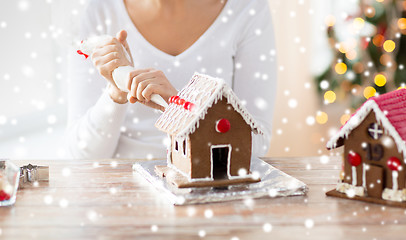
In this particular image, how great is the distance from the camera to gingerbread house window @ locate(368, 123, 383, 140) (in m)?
0.81

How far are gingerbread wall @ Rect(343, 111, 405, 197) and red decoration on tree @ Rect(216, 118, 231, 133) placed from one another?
208 mm

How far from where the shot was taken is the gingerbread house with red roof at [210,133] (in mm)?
879

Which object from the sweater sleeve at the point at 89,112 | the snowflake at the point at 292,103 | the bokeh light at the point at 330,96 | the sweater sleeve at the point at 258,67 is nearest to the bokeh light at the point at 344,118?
the bokeh light at the point at 330,96

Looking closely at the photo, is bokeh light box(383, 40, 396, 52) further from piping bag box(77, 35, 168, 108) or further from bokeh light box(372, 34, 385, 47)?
piping bag box(77, 35, 168, 108)

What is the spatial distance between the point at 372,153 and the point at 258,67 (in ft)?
2.55

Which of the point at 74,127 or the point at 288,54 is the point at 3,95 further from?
the point at 288,54

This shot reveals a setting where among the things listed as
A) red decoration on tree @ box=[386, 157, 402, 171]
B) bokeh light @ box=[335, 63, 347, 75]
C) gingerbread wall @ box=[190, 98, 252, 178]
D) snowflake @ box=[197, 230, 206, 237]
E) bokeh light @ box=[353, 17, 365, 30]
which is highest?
bokeh light @ box=[353, 17, 365, 30]

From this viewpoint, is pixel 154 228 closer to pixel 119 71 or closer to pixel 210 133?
pixel 210 133

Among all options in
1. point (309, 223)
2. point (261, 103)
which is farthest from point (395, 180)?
point (261, 103)

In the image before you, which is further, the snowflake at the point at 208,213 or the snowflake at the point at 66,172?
the snowflake at the point at 66,172

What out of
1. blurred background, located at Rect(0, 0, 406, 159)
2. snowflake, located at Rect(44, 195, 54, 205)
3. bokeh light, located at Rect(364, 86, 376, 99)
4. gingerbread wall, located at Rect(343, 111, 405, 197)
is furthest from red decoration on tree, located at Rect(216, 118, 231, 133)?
bokeh light, located at Rect(364, 86, 376, 99)

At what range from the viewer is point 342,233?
72 centimetres

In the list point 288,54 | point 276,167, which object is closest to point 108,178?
point 276,167

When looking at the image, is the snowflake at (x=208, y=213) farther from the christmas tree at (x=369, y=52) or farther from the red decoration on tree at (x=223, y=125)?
the christmas tree at (x=369, y=52)
